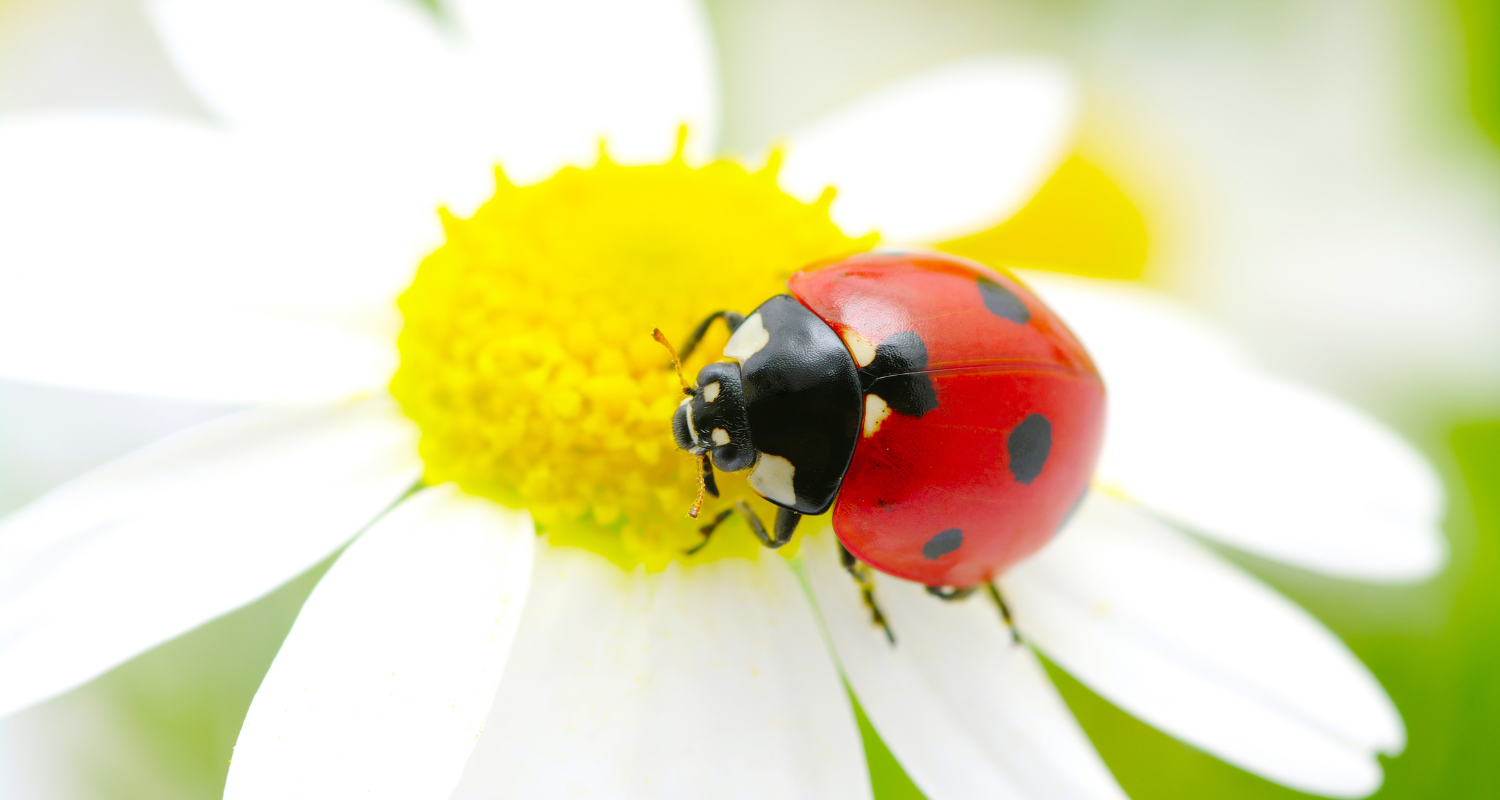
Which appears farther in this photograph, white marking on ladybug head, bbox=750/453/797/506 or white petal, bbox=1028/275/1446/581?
white petal, bbox=1028/275/1446/581

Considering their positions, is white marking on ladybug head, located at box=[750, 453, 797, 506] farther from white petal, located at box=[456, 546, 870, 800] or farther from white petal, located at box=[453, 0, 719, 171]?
white petal, located at box=[453, 0, 719, 171]

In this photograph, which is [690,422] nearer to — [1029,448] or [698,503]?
[698,503]

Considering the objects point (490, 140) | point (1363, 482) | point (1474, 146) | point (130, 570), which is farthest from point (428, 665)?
point (1474, 146)

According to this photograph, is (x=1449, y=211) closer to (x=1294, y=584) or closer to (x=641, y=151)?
(x=1294, y=584)

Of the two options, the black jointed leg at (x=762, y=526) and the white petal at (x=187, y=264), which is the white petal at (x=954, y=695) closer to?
the black jointed leg at (x=762, y=526)

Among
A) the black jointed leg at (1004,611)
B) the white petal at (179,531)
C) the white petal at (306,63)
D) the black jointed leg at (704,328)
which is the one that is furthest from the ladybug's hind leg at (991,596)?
the white petal at (306,63)

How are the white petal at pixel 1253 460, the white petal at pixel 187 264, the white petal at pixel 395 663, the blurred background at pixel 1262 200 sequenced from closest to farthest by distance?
the white petal at pixel 395 663, the white petal at pixel 187 264, the white petal at pixel 1253 460, the blurred background at pixel 1262 200

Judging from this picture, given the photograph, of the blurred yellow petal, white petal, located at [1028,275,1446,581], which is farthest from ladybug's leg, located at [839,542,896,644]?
the blurred yellow petal
